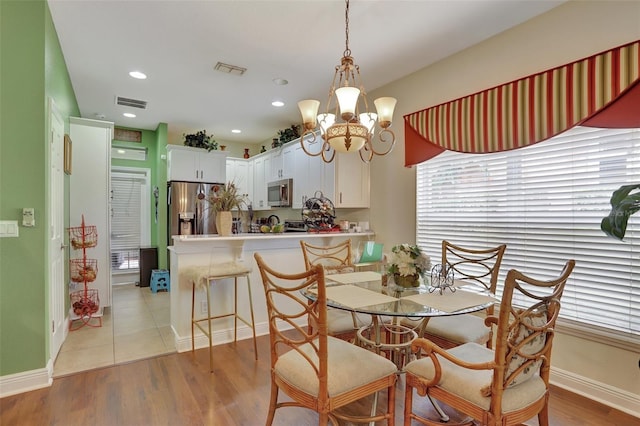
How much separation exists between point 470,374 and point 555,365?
1.54 metres

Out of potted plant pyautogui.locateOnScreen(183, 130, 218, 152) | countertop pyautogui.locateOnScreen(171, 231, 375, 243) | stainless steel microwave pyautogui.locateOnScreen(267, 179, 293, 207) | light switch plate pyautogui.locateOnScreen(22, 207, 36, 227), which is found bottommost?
countertop pyautogui.locateOnScreen(171, 231, 375, 243)

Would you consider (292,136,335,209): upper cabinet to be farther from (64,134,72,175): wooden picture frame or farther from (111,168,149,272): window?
(111,168,149,272): window

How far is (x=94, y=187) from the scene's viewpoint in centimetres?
416

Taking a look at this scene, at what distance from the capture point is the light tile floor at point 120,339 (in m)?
2.89

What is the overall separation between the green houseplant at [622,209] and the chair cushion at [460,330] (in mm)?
938

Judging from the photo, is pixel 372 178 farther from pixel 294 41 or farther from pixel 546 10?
pixel 546 10

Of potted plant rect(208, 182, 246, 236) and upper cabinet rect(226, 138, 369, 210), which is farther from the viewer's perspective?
upper cabinet rect(226, 138, 369, 210)

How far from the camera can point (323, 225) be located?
13.1 feet

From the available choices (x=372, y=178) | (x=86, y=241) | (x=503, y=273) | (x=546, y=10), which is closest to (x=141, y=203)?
(x=86, y=241)

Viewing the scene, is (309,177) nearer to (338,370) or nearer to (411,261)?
(411,261)

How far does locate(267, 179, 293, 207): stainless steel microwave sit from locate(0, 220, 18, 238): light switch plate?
3379 millimetres

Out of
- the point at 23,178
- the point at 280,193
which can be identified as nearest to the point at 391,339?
the point at 23,178

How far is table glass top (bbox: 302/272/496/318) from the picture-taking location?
1683 millimetres

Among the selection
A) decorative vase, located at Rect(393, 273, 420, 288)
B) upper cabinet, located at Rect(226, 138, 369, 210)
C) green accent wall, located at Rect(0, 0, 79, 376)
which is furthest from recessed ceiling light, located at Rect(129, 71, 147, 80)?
decorative vase, located at Rect(393, 273, 420, 288)
